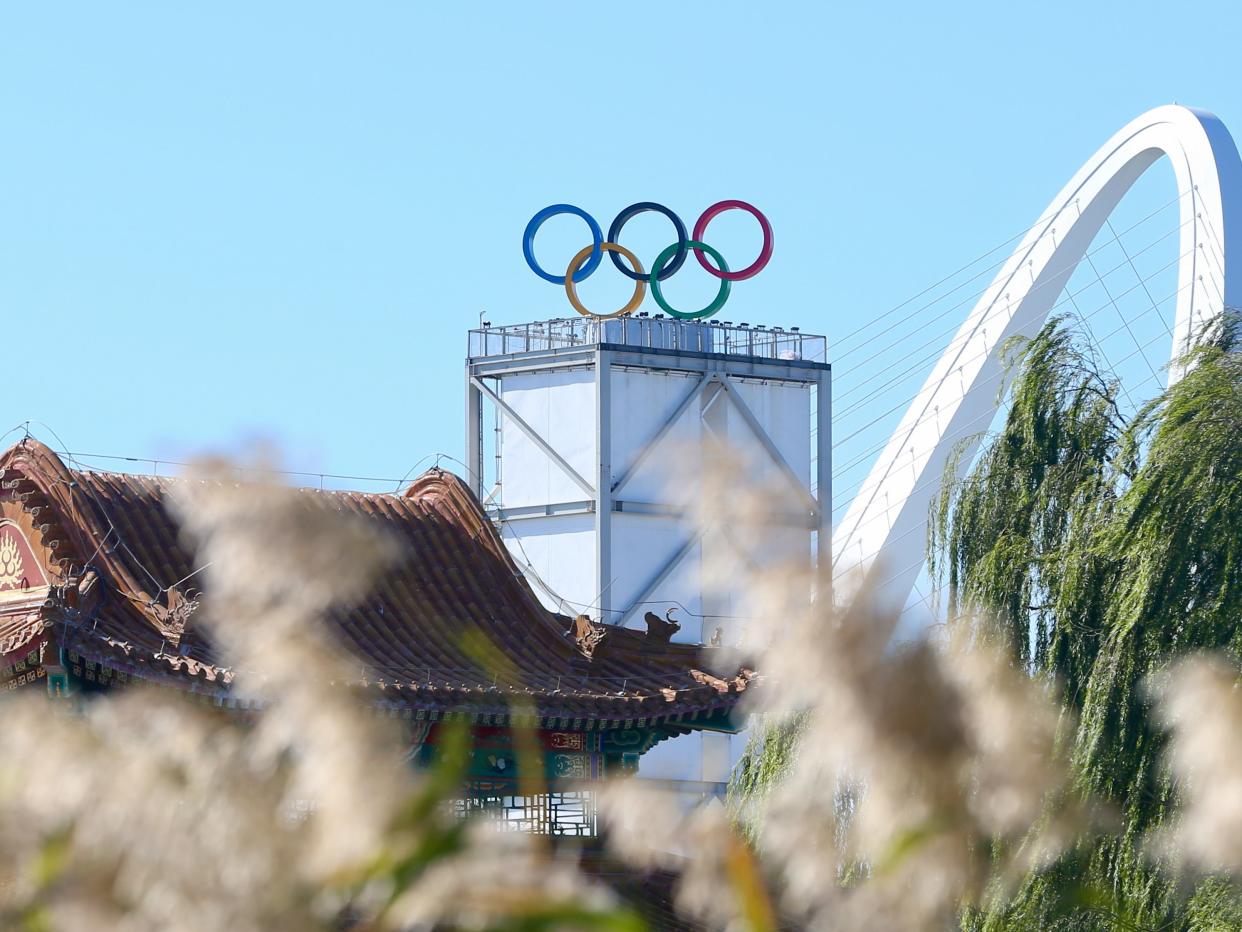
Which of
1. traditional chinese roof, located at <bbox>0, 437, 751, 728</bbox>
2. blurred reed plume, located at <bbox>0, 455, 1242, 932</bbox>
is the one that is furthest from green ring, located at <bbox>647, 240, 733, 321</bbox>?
blurred reed plume, located at <bbox>0, 455, 1242, 932</bbox>

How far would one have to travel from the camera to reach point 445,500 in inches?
682

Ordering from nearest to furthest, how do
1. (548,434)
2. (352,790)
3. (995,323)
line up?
(352,790) < (995,323) < (548,434)

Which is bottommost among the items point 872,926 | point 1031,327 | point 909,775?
point 872,926

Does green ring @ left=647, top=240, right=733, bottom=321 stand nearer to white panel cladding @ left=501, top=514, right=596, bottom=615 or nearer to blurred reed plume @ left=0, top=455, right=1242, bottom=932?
white panel cladding @ left=501, top=514, right=596, bottom=615

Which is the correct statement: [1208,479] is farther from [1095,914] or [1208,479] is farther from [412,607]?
[412,607]

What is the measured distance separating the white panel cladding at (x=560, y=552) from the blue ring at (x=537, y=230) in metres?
3.76

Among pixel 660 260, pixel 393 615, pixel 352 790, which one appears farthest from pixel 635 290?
pixel 352 790

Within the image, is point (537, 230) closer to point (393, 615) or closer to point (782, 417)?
point (782, 417)

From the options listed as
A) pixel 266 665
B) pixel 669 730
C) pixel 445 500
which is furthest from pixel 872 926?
pixel 445 500

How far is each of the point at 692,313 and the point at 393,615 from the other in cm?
1964

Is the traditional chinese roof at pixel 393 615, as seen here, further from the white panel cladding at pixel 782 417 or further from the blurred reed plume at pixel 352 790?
the white panel cladding at pixel 782 417

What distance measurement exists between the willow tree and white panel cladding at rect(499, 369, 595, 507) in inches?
754

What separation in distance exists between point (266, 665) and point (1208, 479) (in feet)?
39.1

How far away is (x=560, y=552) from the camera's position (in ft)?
115
